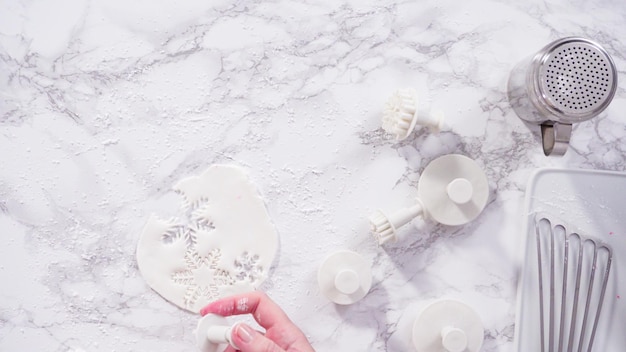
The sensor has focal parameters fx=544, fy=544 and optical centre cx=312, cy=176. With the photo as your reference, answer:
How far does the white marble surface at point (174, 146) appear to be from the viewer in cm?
91

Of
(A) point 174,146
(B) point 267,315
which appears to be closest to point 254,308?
(B) point 267,315

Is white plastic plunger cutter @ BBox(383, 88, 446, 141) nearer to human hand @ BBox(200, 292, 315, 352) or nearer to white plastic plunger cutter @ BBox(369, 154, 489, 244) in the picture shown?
white plastic plunger cutter @ BBox(369, 154, 489, 244)

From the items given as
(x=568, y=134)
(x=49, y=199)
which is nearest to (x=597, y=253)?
(x=568, y=134)

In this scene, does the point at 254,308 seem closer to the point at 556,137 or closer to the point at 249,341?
the point at 249,341

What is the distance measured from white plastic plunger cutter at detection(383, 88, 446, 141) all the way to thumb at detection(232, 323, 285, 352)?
1.21ft

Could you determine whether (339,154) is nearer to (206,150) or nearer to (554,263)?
(206,150)

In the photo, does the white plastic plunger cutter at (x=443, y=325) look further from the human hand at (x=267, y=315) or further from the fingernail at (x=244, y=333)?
the fingernail at (x=244, y=333)

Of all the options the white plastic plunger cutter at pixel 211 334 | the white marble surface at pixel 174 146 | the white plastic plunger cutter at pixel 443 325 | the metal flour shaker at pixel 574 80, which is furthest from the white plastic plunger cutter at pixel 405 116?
the white plastic plunger cutter at pixel 211 334

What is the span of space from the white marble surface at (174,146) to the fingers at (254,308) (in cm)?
7

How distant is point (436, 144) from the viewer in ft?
3.02

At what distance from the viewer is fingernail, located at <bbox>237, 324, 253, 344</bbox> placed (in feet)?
2.42

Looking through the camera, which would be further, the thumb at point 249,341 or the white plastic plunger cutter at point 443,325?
the white plastic plunger cutter at point 443,325

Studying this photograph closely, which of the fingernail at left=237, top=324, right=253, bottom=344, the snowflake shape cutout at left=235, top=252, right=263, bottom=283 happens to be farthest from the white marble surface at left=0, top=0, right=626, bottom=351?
the fingernail at left=237, top=324, right=253, bottom=344

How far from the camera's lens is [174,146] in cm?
91
